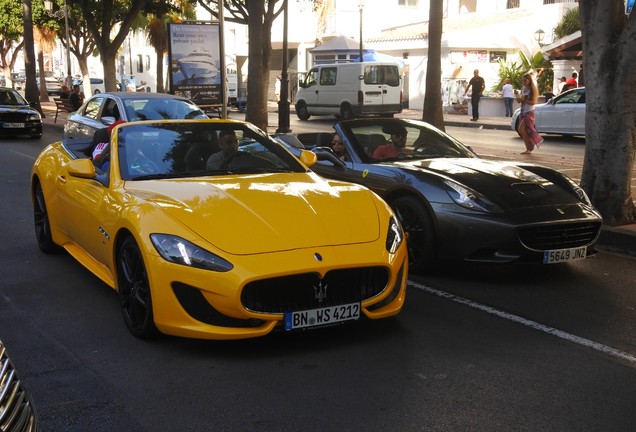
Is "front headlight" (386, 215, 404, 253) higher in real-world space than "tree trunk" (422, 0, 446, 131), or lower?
lower

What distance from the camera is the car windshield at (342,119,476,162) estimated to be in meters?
8.13

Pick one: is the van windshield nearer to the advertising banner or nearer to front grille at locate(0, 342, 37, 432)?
the advertising banner

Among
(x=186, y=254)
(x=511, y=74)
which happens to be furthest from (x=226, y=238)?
(x=511, y=74)

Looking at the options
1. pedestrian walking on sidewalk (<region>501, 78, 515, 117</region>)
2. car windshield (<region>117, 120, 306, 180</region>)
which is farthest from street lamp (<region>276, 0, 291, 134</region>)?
car windshield (<region>117, 120, 306, 180</region>)

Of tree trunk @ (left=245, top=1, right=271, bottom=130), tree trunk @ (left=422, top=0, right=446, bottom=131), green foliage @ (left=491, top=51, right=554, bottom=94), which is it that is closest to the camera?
tree trunk @ (left=422, top=0, right=446, bottom=131)

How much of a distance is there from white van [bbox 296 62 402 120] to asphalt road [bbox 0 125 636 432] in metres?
25.5

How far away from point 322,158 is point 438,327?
309cm

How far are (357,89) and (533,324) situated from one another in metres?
26.8

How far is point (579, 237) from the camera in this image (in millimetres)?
6824

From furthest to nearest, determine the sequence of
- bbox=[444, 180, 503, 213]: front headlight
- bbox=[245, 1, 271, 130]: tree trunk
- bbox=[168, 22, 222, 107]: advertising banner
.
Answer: bbox=[168, 22, 222, 107]: advertising banner
bbox=[245, 1, 271, 130]: tree trunk
bbox=[444, 180, 503, 213]: front headlight

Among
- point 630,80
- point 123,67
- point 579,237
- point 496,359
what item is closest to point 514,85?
point 630,80

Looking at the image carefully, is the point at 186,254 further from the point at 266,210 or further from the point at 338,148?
the point at 338,148

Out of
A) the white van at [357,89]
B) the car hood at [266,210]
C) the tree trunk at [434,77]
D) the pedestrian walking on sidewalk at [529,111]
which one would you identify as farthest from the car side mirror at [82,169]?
the white van at [357,89]

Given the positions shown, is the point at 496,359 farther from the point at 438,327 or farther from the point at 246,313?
the point at 246,313
